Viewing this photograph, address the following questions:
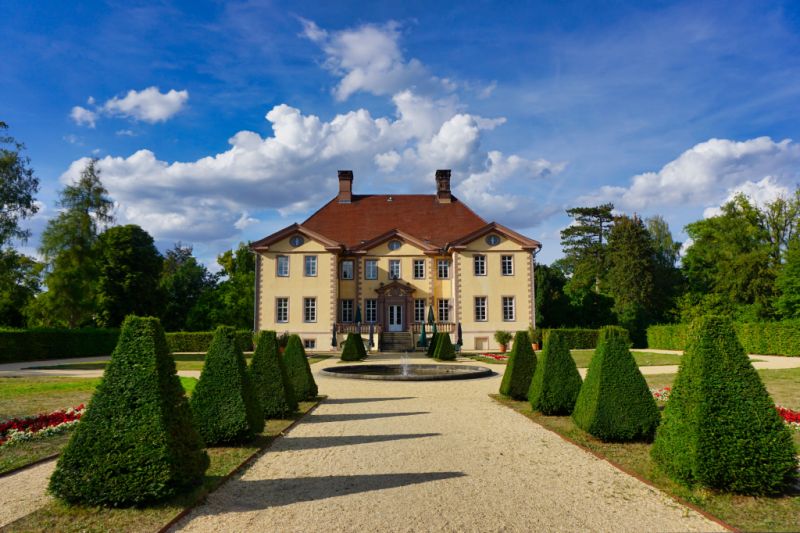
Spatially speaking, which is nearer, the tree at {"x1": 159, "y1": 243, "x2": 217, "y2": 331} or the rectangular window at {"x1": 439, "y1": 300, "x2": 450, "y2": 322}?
the rectangular window at {"x1": 439, "y1": 300, "x2": 450, "y2": 322}

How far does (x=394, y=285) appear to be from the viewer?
36.6 metres

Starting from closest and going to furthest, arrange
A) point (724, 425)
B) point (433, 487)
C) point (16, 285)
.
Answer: point (724, 425) → point (433, 487) → point (16, 285)

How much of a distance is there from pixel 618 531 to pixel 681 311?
47.4 meters

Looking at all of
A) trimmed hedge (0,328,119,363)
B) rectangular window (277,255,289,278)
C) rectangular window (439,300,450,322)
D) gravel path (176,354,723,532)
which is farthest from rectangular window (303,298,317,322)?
gravel path (176,354,723,532)

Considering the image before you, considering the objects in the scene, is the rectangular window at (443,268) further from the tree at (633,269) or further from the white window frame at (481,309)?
the tree at (633,269)

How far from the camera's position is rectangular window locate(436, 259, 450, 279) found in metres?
37.2

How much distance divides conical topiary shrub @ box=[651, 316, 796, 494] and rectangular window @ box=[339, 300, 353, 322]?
32.0 m

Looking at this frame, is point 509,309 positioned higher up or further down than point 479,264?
further down

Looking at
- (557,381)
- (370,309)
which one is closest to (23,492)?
(557,381)

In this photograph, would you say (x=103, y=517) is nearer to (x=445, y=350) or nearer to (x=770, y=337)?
(x=445, y=350)

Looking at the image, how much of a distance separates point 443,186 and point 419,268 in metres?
8.41

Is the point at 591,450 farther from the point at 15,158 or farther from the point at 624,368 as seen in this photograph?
the point at 15,158

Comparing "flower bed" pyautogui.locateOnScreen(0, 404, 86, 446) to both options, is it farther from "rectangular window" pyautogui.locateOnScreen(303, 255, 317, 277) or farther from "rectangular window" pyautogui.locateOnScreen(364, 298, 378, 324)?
"rectangular window" pyautogui.locateOnScreen(364, 298, 378, 324)

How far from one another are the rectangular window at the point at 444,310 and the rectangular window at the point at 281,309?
33.8 feet
